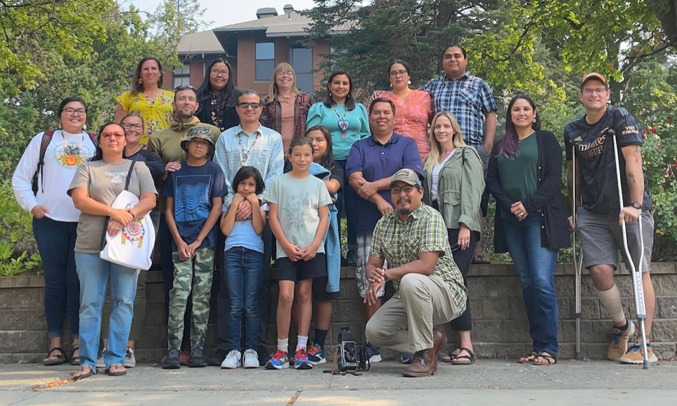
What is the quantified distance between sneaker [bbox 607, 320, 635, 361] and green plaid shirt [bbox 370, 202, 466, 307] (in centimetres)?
157

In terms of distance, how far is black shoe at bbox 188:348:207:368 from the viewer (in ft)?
19.7

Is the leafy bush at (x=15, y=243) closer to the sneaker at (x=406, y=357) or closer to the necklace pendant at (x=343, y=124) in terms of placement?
the necklace pendant at (x=343, y=124)

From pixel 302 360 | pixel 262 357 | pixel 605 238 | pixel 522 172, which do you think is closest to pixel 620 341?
pixel 605 238

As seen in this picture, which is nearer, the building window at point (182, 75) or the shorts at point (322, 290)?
the shorts at point (322, 290)

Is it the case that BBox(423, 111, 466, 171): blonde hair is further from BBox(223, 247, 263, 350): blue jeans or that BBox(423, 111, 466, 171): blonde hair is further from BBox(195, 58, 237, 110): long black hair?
BBox(195, 58, 237, 110): long black hair

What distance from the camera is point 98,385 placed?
5.08 meters

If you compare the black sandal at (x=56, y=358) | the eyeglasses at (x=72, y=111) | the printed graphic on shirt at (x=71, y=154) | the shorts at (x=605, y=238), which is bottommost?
the black sandal at (x=56, y=358)

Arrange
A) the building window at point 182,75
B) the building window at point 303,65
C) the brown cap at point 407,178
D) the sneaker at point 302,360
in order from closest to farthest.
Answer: the brown cap at point 407,178 → the sneaker at point 302,360 → the building window at point 303,65 → the building window at point 182,75

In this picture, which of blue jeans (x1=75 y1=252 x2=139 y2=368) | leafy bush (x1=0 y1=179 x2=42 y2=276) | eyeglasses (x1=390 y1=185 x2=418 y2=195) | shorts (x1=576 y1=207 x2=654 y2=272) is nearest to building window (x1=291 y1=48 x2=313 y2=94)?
leafy bush (x1=0 y1=179 x2=42 y2=276)

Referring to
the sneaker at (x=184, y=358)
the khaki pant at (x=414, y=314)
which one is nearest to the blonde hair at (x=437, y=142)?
the khaki pant at (x=414, y=314)

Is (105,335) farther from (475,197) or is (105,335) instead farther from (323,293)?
(475,197)

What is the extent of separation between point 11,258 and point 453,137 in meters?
4.66

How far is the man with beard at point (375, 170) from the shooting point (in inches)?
249

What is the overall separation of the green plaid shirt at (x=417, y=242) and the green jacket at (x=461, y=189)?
45 cm
